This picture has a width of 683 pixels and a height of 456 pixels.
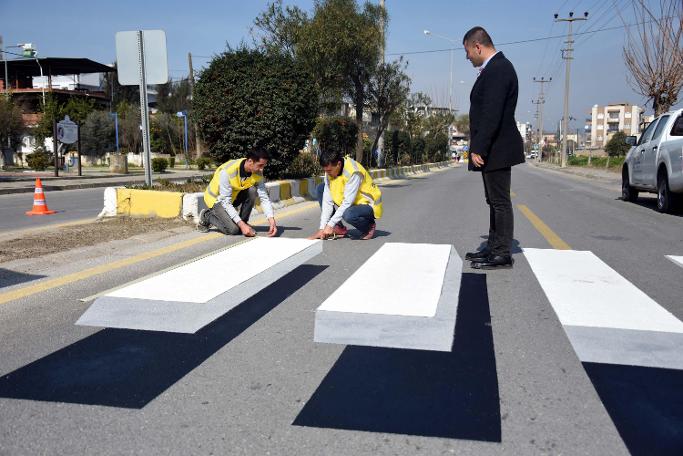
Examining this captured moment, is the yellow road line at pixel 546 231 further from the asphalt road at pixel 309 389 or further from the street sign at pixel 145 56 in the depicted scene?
the street sign at pixel 145 56

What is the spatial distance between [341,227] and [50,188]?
15.4 meters

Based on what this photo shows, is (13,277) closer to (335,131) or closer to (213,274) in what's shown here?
(213,274)

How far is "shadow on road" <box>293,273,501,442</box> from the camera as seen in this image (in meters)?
2.38

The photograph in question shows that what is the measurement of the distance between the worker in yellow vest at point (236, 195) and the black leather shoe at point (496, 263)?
266cm

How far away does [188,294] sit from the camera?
2.76m

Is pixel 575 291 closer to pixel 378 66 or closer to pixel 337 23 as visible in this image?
pixel 337 23

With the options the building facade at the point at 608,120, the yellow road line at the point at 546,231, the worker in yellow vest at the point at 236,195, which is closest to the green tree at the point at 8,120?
the worker in yellow vest at the point at 236,195

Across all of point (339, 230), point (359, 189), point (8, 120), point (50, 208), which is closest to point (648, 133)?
point (359, 189)

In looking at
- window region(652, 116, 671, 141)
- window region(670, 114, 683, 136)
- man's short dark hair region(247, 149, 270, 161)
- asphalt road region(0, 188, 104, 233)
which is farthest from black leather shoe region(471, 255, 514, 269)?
window region(652, 116, 671, 141)

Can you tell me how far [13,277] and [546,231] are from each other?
659 centimetres

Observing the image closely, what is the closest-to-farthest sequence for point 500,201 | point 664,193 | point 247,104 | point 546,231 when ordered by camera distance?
point 500,201 < point 546,231 < point 664,193 < point 247,104

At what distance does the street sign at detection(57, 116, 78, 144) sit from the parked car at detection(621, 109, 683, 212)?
2259 cm

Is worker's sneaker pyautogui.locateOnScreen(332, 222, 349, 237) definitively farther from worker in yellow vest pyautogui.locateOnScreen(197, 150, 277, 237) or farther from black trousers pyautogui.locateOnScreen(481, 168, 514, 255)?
black trousers pyautogui.locateOnScreen(481, 168, 514, 255)

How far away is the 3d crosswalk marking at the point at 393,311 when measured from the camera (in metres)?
2.30
